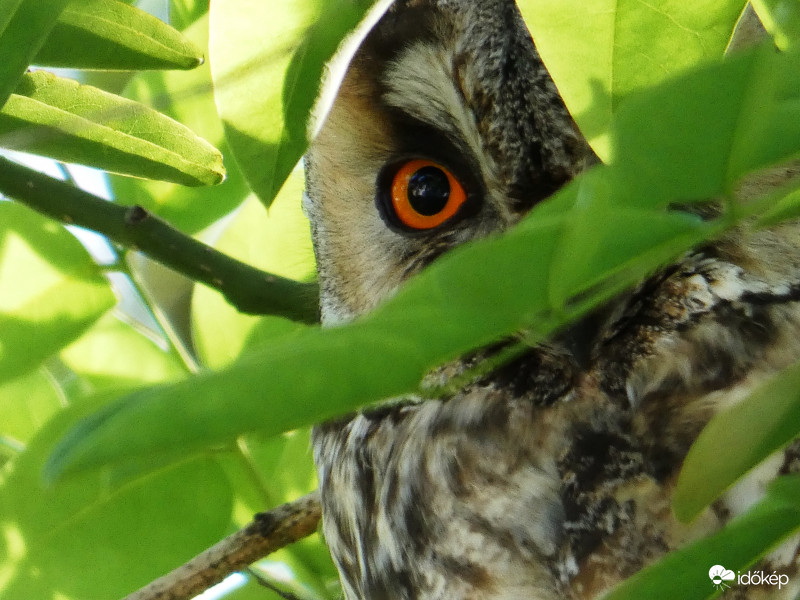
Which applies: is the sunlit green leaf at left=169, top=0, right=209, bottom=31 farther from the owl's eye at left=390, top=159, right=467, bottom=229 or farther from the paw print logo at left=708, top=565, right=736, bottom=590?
the paw print logo at left=708, top=565, right=736, bottom=590

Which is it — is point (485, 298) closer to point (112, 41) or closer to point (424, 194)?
point (112, 41)

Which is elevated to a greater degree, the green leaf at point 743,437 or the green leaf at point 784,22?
the green leaf at point 784,22

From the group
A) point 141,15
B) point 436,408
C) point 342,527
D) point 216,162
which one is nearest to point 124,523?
point 342,527

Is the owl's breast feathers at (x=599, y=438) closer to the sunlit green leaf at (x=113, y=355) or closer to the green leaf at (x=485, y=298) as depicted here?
the sunlit green leaf at (x=113, y=355)

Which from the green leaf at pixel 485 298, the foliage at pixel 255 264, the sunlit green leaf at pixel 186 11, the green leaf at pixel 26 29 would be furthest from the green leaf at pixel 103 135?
the green leaf at pixel 485 298

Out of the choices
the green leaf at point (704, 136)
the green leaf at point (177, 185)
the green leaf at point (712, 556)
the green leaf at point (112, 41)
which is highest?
the green leaf at point (112, 41)

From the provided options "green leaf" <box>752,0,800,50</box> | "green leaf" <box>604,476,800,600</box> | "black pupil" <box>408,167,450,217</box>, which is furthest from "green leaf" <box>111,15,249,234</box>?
"green leaf" <box>604,476,800,600</box>

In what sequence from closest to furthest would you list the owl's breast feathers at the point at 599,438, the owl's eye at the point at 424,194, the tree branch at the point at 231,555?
the owl's breast feathers at the point at 599,438
the tree branch at the point at 231,555
the owl's eye at the point at 424,194

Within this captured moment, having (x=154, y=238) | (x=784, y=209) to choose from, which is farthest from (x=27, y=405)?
(x=784, y=209)
